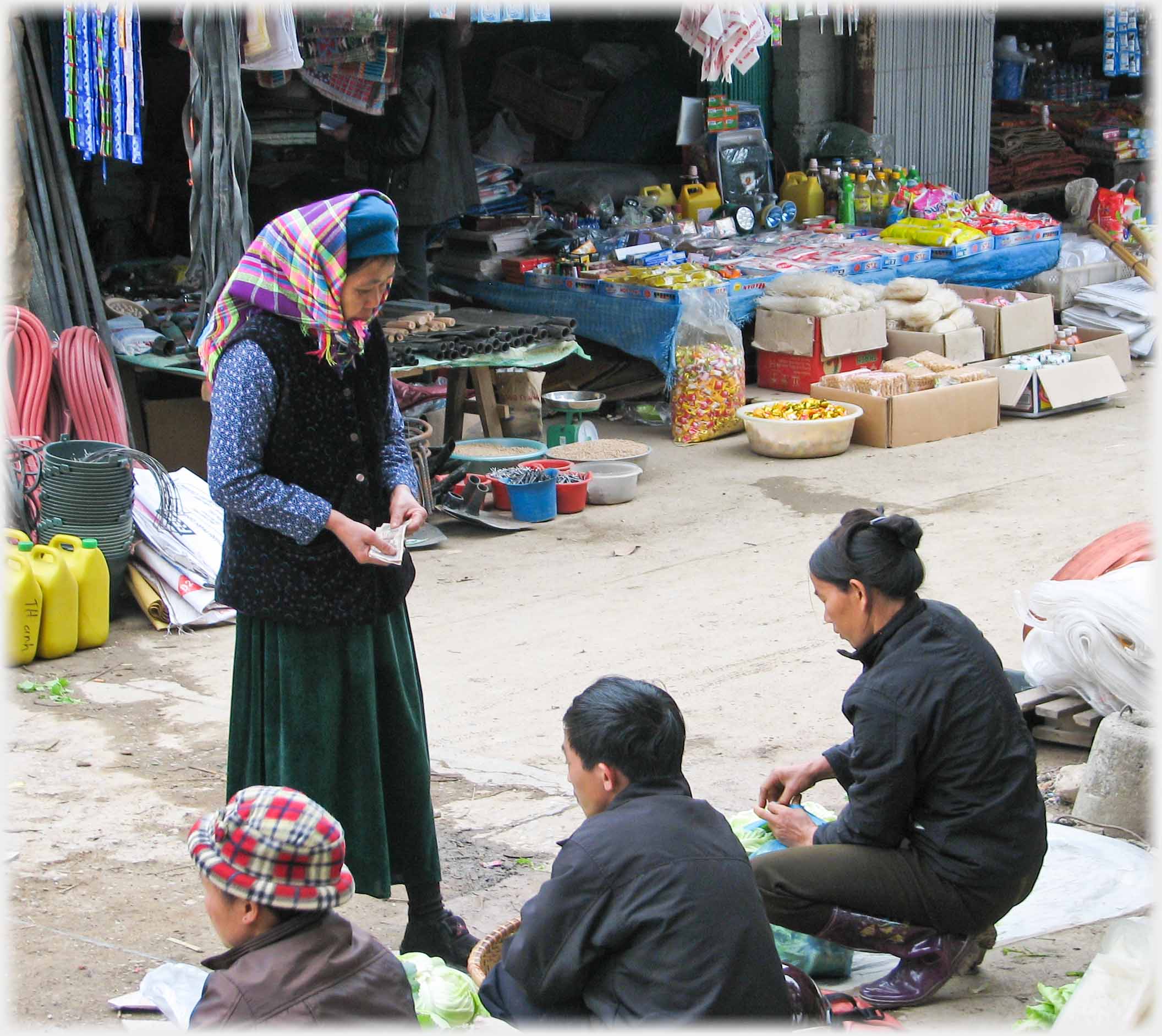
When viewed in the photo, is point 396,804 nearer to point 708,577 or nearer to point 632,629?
point 632,629

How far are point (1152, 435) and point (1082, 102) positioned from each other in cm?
692

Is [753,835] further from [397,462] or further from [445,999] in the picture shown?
[397,462]

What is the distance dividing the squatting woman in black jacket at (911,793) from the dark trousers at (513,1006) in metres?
0.69

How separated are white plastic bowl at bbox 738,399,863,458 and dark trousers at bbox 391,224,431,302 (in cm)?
244

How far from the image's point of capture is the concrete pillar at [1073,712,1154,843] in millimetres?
3963

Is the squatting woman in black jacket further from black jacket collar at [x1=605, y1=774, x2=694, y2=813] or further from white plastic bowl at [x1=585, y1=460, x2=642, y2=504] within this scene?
white plastic bowl at [x1=585, y1=460, x2=642, y2=504]

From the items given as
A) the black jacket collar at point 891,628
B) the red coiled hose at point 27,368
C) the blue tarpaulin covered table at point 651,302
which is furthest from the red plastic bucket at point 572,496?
the black jacket collar at point 891,628

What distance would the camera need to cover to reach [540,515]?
7473 mm

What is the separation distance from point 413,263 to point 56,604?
15.8ft

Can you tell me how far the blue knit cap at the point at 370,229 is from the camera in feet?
9.71

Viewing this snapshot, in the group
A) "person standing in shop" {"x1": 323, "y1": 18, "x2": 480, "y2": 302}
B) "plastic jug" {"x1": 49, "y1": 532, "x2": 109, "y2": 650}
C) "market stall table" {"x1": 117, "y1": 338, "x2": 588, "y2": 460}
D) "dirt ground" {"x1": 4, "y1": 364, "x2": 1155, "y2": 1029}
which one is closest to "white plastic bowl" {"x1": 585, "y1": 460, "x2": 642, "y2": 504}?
"dirt ground" {"x1": 4, "y1": 364, "x2": 1155, "y2": 1029}

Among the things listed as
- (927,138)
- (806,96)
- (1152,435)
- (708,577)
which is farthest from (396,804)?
(927,138)

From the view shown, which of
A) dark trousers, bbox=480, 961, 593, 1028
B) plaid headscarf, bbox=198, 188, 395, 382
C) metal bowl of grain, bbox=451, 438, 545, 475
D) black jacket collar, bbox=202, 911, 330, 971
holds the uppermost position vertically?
plaid headscarf, bbox=198, 188, 395, 382

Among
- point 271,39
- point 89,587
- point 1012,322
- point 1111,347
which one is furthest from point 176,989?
point 1111,347
